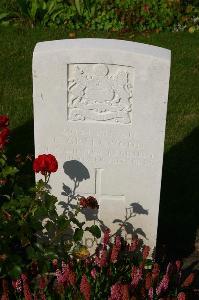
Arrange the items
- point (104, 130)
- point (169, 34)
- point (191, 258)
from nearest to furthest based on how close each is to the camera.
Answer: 1. point (104, 130)
2. point (191, 258)
3. point (169, 34)

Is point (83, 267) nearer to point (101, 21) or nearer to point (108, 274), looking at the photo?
point (108, 274)

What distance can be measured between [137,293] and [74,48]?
1.43 m

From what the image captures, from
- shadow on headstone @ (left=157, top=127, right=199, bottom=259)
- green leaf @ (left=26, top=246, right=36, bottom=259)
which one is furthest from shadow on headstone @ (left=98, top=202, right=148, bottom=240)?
green leaf @ (left=26, top=246, right=36, bottom=259)

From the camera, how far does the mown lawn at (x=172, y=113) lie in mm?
4495

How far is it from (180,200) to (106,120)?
157cm

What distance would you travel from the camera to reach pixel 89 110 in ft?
11.1

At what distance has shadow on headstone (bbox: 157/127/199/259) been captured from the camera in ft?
13.9

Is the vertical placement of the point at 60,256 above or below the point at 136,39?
below

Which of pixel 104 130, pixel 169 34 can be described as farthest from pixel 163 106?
pixel 169 34

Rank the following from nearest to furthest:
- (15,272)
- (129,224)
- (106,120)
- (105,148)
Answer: (15,272) < (106,120) < (105,148) < (129,224)

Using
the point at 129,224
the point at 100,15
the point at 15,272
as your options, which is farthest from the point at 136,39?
the point at 15,272

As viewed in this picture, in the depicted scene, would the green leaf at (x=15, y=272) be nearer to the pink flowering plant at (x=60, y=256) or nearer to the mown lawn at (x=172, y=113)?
the pink flowering plant at (x=60, y=256)

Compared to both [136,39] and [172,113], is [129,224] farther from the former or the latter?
[136,39]

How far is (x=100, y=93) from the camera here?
131 inches
